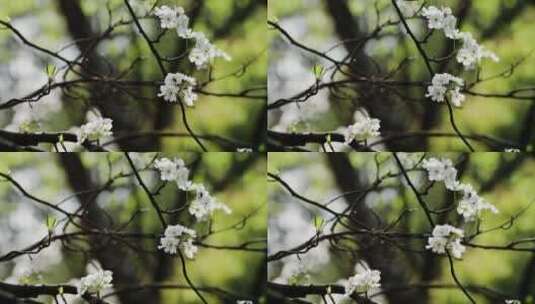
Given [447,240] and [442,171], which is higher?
[442,171]

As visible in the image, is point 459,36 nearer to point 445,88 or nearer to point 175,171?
point 445,88

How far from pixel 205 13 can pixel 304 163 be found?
584 millimetres

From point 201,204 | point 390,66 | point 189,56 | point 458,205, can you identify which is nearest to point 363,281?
point 458,205

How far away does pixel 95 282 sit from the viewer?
267 cm

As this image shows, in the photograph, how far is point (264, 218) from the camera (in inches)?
108

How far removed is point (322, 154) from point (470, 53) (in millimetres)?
584

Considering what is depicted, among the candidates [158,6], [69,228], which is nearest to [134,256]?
[69,228]

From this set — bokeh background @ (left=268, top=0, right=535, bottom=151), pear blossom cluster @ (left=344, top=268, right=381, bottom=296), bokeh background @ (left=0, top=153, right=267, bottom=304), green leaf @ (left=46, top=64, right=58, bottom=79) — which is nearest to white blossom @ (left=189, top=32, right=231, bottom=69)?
bokeh background @ (left=268, top=0, right=535, bottom=151)

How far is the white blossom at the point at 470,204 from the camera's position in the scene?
2744 millimetres

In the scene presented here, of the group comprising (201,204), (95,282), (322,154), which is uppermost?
(322,154)

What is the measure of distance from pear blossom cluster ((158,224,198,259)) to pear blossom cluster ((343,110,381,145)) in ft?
1.98

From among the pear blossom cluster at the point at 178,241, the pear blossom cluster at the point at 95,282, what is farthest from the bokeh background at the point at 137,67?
the pear blossom cluster at the point at 95,282

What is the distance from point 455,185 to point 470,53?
0.43 m

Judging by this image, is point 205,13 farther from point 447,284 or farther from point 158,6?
point 447,284
